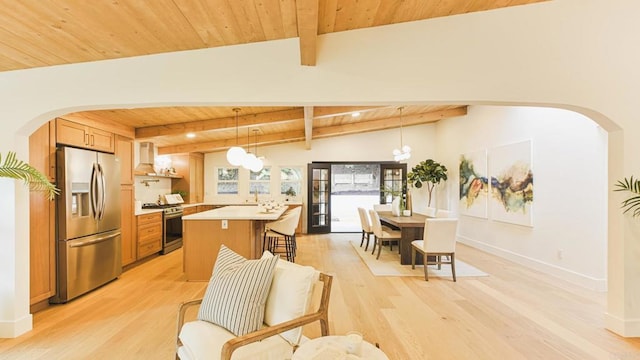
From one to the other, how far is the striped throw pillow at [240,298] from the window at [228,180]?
22.6 ft

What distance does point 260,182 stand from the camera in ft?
28.0

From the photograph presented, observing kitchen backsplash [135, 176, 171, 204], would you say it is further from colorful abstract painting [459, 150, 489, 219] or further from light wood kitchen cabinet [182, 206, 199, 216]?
colorful abstract painting [459, 150, 489, 219]

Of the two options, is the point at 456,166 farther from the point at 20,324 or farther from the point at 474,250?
the point at 20,324

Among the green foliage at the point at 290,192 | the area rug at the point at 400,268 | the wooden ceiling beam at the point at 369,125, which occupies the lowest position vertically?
the area rug at the point at 400,268

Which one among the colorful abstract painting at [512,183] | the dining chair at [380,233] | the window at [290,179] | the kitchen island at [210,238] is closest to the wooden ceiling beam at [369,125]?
the window at [290,179]

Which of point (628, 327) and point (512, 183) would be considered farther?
point (512, 183)

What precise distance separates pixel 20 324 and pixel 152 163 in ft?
11.6

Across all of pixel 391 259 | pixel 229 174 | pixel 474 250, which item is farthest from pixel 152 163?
pixel 474 250

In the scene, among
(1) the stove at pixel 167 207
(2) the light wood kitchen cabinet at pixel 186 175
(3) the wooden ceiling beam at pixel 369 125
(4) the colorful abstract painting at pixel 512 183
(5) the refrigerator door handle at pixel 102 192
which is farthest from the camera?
(2) the light wood kitchen cabinet at pixel 186 175

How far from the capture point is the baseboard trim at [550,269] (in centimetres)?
383

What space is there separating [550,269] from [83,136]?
6.54 meters

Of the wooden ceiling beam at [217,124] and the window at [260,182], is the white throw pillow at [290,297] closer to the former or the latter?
the wooden ceiling beam at [217,124]

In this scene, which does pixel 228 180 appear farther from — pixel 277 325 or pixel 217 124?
pixel 277 325

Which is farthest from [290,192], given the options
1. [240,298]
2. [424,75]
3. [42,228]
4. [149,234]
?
[240,298]
